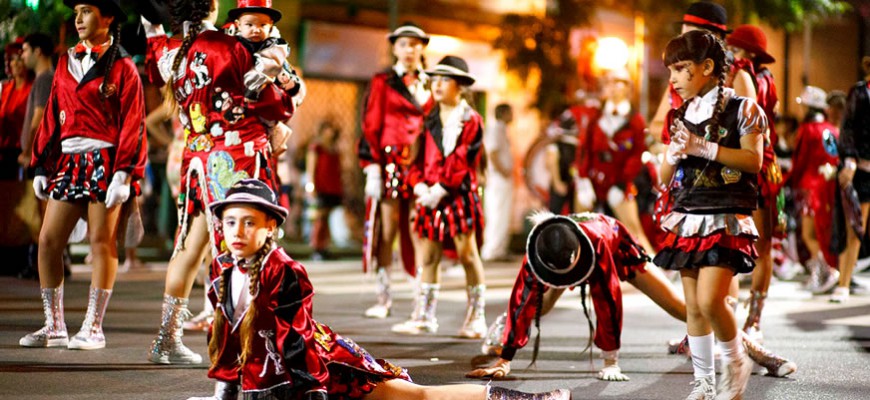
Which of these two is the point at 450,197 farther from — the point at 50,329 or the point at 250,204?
the point at 250,204

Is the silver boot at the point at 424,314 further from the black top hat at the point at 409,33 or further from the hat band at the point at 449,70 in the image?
the black top hat at the point at 409,33

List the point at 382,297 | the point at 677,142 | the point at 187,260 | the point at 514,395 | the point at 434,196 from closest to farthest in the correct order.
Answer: the point at 514,395 < the point at 677,142 < the point at 187,260 < the point at 434,196 < the point at 382,297

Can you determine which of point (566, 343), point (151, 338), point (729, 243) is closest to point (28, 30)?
point (151, 338)

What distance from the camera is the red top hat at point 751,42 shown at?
6863mm

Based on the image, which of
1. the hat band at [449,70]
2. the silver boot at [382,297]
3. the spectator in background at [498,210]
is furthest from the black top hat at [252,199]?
the spectator in background at [498,210]

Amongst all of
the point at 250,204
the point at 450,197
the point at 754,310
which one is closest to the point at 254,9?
the point at 250,204

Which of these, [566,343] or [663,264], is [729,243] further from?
[566,343]

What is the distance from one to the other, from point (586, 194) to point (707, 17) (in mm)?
4943

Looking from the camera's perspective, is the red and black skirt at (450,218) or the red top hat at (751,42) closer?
the red top hat at (751,42)

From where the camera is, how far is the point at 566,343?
732 cm

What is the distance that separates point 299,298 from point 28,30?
8135 mm

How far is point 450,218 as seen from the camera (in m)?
7.52

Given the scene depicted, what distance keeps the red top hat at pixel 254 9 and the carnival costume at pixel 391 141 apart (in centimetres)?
257

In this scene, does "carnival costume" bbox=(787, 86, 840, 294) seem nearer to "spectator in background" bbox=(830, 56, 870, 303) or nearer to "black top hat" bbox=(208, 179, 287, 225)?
"spectator in background" bbox=(830, 56, 870, 303)
